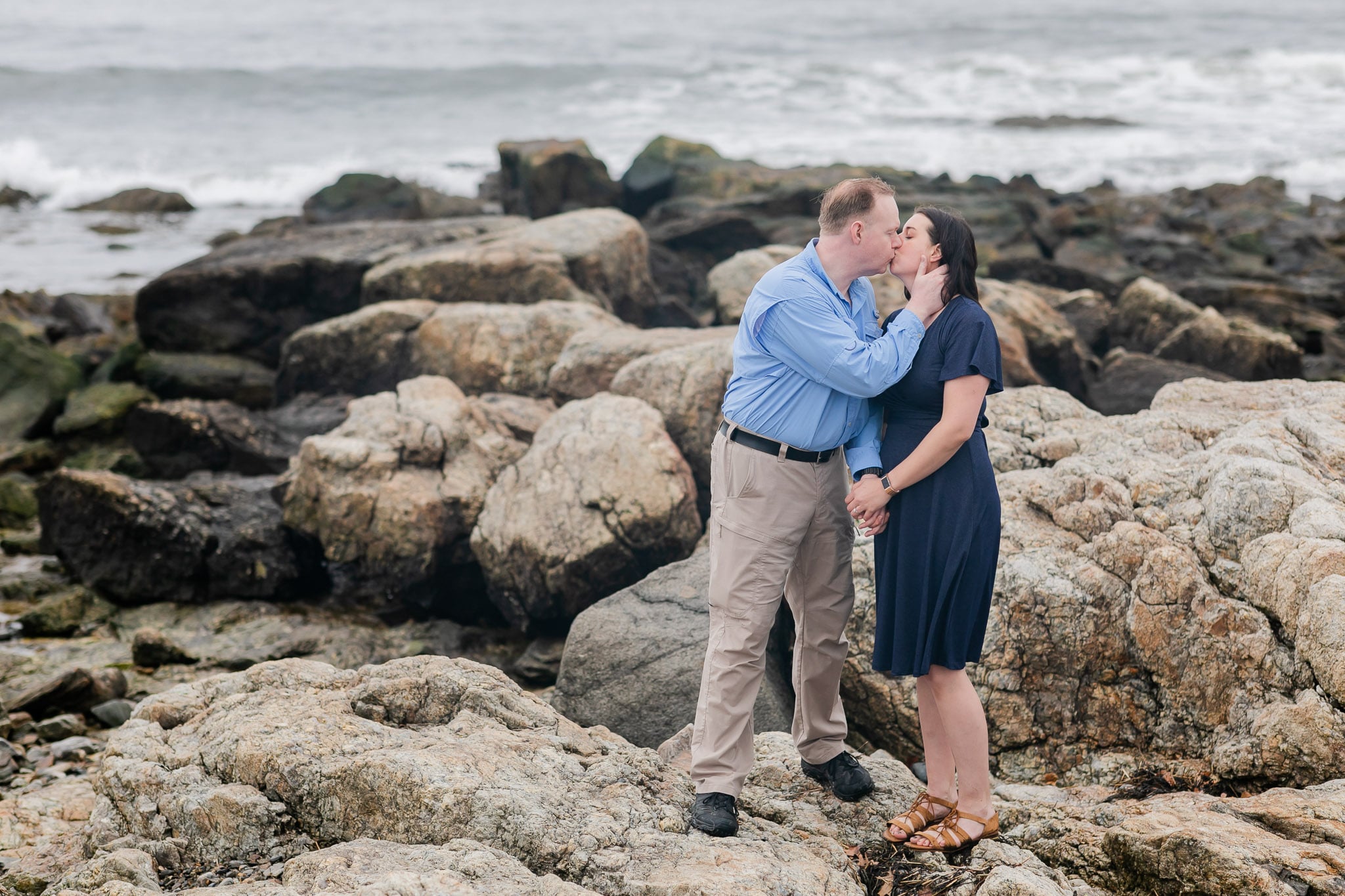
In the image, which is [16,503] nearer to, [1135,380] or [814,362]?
[814,362]

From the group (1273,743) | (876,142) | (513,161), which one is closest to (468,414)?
(1273,743)

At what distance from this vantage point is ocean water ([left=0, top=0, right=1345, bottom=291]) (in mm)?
31969

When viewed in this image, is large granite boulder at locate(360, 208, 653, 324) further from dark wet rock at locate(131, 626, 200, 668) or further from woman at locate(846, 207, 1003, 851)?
woman at locate(846, 207, 1003, 851)

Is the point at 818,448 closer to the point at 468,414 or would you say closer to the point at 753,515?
the point at 753,515

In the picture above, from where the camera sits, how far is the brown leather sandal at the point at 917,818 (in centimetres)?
414

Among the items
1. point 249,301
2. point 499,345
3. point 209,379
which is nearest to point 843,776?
point 499,345

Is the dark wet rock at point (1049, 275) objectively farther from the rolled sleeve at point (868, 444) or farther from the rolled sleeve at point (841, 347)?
the rolled sleeve at point (841, 347)

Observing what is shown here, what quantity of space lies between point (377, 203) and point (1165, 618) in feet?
67.6

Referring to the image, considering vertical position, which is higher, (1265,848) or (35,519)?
(1265,848)

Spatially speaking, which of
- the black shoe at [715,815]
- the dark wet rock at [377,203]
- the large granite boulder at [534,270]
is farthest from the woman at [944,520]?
the dark wet rock at [377,203]

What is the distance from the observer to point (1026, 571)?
5.25 metres

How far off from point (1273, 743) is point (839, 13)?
198 ft

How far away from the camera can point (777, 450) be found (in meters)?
4.21

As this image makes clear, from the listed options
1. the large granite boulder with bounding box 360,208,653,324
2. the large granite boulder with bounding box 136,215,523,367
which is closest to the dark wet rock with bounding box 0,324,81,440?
the large granite boulder with bounding box 136,215,523,367
